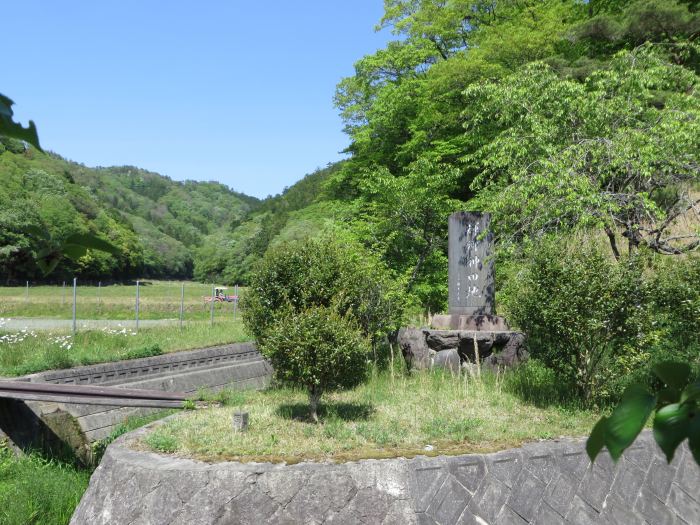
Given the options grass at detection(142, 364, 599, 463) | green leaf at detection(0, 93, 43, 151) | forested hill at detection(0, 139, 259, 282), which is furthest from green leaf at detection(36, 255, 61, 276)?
grass at detection(142, 364, 599, 463)

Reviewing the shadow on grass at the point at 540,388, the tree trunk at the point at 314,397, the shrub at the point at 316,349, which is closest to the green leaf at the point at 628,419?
the shrub at the point at 316,349

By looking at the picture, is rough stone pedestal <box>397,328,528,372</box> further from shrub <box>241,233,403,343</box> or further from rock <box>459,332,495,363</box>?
shrub <box>241,233,403,343</box>

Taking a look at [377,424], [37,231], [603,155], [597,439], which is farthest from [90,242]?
[603,155]

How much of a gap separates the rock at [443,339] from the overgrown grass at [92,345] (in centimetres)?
405

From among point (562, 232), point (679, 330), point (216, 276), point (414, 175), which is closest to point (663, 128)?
point (562, 232)

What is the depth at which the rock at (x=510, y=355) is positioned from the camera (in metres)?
12.5

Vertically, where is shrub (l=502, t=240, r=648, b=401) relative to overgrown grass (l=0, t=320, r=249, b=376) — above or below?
above

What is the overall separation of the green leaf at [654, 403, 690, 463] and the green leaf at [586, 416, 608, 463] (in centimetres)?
6

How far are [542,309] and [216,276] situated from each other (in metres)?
82.3

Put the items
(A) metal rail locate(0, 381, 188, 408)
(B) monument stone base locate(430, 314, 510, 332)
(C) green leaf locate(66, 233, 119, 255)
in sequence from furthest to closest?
1. (B) monument stone base locate(430, 314, 510, 332)
2. (A) metal rail locate(0, 381, 188, 408)
3. (C) green leaf locate(66, 233, 119, 255)

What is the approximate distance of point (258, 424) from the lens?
27.9 ft

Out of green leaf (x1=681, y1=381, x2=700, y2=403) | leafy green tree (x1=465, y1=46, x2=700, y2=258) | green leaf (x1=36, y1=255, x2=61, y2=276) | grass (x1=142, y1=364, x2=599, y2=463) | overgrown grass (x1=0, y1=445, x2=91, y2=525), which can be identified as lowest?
overgrown grass (x1=0, y1=445, x2=91, y2=525)

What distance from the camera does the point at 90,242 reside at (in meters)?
1.09

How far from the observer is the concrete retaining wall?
21.4 feet
